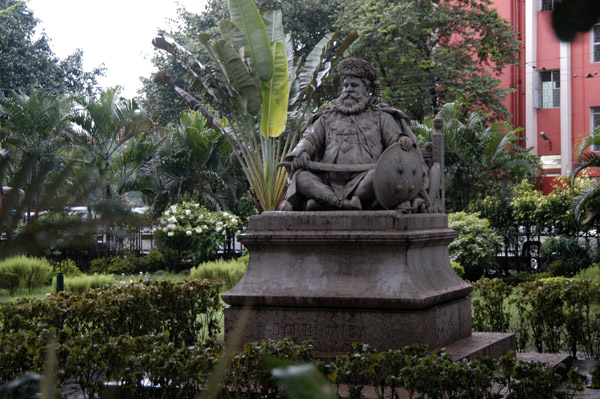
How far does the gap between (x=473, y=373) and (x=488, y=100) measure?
772 inches

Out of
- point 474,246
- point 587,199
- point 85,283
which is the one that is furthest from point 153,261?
point 587,199

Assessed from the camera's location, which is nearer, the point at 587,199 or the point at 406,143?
the point at 406,143

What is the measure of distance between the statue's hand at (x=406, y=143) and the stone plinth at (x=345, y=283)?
58 centimetres

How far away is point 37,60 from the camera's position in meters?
26.3

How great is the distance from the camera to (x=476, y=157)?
62.6ft

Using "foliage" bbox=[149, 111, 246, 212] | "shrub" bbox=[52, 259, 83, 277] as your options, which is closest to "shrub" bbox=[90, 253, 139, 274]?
"shrub" bbox=[52, 259, 83, 277]

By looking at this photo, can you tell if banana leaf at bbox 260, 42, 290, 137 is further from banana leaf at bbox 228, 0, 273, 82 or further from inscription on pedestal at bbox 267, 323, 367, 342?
inscription on pedestal at bbox 267, 323, 367, 342

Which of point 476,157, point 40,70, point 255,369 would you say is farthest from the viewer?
point 40,70

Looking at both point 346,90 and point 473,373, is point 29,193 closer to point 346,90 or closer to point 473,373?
point 473,373

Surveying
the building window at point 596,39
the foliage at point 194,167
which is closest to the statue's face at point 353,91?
the building window at point 596,39

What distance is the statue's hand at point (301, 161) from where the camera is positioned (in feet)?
21.1

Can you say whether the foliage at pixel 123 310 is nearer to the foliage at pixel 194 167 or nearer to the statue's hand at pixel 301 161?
the statue's hand at pixel 301 161

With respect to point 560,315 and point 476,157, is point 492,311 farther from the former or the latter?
point 476,157

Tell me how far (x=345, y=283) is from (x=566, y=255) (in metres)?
10.2
